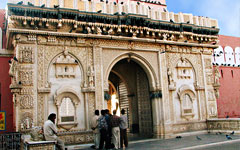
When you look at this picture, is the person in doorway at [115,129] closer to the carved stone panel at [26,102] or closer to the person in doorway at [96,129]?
the person in doorway at [96,129]

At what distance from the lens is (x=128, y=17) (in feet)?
40.9

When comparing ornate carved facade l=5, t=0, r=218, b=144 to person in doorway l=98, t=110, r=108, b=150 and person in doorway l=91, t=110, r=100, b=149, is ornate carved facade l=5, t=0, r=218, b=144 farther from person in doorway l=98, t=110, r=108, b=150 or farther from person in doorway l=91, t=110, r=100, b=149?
person in doorway l=98, t=110, r=108, b=150

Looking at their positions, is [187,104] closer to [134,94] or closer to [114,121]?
[134,94]

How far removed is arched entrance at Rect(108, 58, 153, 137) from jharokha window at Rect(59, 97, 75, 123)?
14.1 feet

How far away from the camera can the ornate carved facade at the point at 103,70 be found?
1042cm

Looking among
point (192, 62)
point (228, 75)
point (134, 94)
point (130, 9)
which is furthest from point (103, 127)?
point (228, 75)

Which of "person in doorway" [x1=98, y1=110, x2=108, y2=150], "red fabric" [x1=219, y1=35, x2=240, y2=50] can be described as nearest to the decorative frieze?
"person in doorway" [x1=98, y1=110, x2=108, y2=150]

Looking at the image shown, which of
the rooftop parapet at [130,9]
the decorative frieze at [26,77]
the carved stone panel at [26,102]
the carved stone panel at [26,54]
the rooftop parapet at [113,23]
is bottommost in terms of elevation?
the carved stone panel at [26,102]

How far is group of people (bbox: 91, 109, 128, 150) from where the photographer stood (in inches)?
377

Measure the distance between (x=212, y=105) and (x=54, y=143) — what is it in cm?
1028

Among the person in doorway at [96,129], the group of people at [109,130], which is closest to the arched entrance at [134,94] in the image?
the group of people at [109,130]

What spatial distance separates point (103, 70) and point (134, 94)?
143 inches

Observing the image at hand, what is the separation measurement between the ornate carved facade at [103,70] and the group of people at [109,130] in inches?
45.9

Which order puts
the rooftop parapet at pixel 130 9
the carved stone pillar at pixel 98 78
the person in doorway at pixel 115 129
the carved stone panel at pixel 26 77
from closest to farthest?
the person in doorway at pixel 115 129
the carved stone panel at pixel 26 77
the carved stone pillar at pixel 98 78
the rooftop parapet at pixel 130 9
